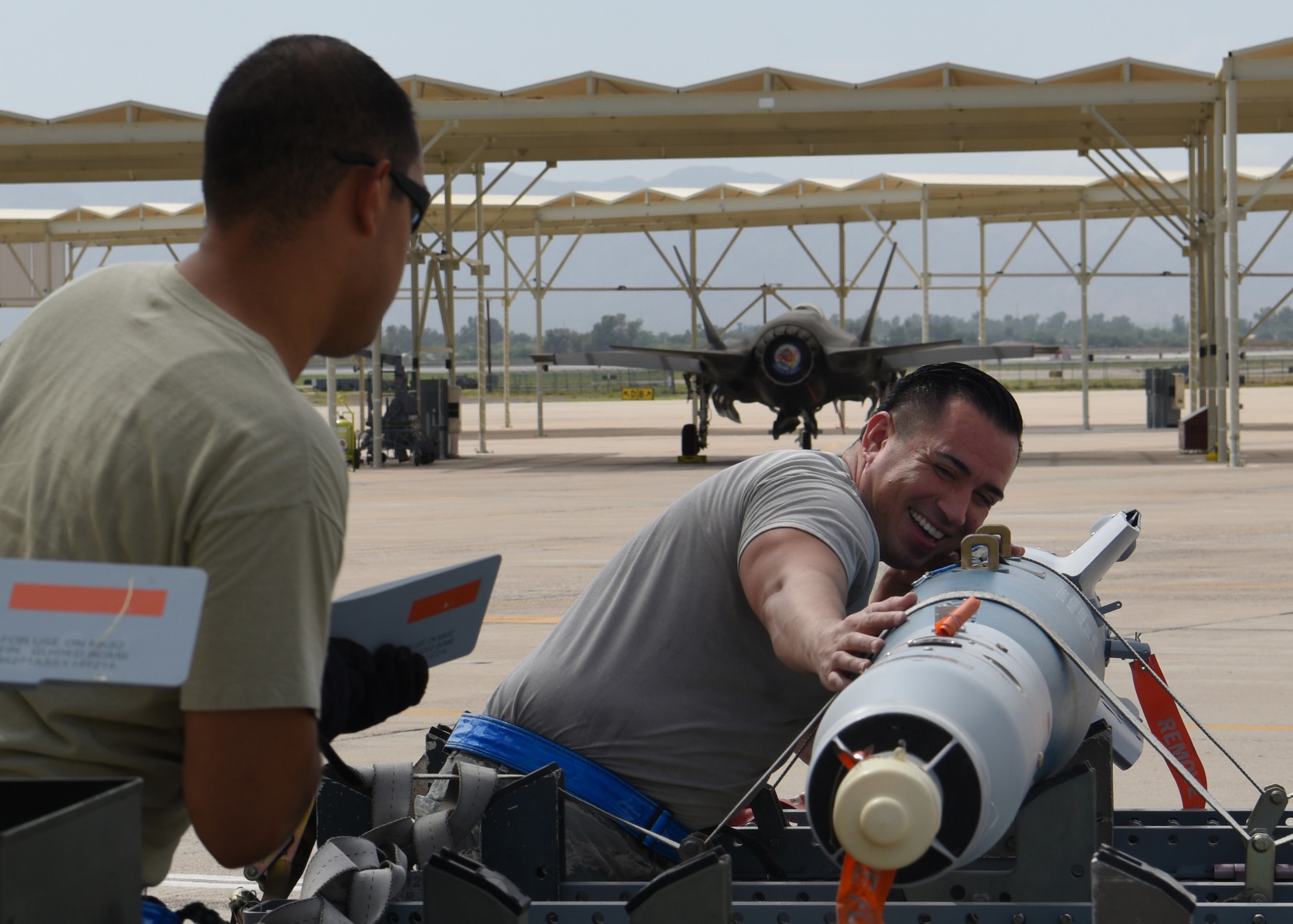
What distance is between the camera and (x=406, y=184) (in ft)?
6.69

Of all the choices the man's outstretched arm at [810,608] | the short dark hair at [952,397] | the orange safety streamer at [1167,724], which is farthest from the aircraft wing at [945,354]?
the man's outstretched arm at [810,608]

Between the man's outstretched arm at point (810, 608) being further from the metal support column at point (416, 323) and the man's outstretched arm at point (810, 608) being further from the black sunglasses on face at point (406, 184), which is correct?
the metal support column at point (416, 323)

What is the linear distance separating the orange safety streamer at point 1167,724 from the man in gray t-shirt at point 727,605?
1193 mm

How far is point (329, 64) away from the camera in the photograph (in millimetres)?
1974

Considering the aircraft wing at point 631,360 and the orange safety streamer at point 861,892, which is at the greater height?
the aircraft wing at point 631,360

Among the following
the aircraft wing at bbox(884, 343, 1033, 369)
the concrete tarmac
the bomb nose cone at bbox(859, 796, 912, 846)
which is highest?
the aircraft wing at bbox(884, 343, 1033, 369)

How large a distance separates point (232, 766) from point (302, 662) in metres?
0.16

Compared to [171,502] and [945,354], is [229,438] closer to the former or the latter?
[171,502]

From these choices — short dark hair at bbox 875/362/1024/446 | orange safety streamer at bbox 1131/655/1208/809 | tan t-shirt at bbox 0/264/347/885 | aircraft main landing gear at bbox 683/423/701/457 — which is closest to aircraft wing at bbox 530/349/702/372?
aircraft main landing gear at bbox 683/423/701/457

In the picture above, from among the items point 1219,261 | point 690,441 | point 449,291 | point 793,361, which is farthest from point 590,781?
point 449,291

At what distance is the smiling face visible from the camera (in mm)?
3352

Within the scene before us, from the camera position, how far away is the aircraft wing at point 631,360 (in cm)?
2519

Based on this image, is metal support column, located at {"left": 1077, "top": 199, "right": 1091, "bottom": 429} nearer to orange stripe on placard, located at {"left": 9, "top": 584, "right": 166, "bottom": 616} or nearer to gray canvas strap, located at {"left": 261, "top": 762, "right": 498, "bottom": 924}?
gray canvas strap, located at {"left": 261, "top": 762, "right": 498, "bottom": 924}

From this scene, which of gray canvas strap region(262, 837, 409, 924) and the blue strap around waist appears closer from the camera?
gray canvas strap region(262, 837, 409, 924)
